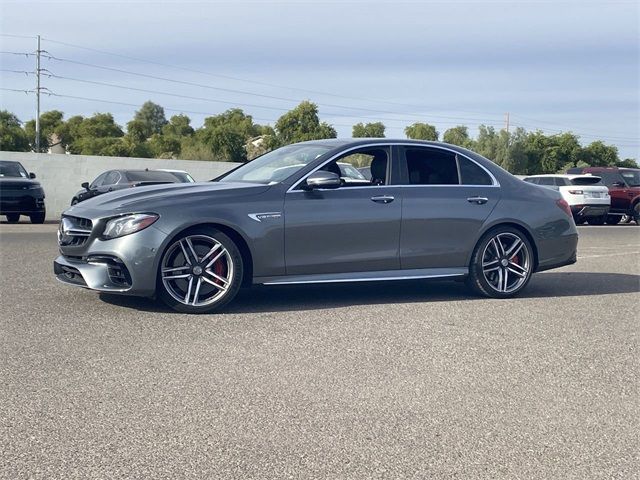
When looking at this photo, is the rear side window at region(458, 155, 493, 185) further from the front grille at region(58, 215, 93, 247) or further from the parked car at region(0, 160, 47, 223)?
the parked car at region(0, 160, 47, 223)

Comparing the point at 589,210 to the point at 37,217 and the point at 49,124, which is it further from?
the point at 49,124

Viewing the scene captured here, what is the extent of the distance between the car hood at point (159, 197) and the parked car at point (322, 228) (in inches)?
0.5

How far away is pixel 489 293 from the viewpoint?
8617 mm

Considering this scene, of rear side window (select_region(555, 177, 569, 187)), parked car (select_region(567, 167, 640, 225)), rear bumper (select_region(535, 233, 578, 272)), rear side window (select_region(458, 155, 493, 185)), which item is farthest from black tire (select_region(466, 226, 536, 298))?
parked car (select_region(567, 167, 640, 225))

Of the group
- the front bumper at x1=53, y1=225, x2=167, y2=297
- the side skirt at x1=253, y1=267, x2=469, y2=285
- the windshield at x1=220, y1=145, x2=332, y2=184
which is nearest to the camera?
the front bumper at x1=53, y1=225, x2=167, y2=297

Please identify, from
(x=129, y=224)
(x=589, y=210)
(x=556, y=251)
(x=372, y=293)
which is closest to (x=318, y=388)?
(x=129, y=224)

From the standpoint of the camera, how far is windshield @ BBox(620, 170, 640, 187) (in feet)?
95.1

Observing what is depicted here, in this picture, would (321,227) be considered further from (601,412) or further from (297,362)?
(601,412)

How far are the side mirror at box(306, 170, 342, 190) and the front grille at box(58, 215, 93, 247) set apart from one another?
6.40 ft

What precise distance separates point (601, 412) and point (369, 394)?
129cm

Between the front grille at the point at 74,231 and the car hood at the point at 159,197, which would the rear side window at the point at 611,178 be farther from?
the front grille at the point at 74,231

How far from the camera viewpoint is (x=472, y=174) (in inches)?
345

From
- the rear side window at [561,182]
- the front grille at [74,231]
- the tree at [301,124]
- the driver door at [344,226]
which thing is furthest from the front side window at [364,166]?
the tree at [301,124]

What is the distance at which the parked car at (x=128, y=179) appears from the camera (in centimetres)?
2033
